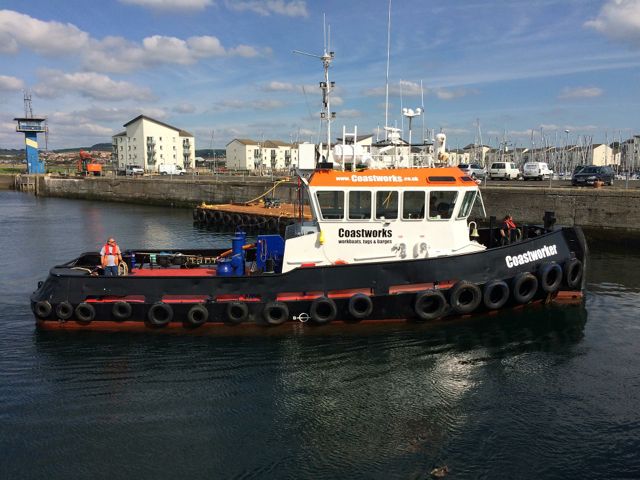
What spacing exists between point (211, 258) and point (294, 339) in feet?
11.6

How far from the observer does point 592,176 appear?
24281mm

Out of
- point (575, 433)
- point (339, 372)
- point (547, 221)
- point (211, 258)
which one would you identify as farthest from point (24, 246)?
point (575, 433)

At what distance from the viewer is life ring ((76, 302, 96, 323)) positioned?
9555 mm

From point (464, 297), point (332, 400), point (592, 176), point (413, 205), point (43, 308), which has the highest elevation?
point (592, 176)

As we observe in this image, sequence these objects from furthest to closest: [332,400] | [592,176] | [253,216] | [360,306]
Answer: [253,216] → [592,176] → [360,306] → [332,400]

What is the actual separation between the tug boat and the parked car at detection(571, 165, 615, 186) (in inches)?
688

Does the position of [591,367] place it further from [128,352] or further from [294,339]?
[128,352]

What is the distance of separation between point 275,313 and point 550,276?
586 cm

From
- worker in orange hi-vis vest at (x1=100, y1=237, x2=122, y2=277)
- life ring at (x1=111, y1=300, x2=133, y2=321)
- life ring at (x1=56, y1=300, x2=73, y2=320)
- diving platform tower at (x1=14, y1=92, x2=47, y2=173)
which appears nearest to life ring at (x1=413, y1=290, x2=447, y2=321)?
life ring at (x1=111, y1=300, x2=133, y2=321)

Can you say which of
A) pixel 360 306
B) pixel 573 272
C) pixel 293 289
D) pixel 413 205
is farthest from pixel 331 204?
pixel 573 272

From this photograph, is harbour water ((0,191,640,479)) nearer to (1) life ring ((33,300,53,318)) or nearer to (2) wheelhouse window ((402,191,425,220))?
(1) life ring ((33,300,53,318))

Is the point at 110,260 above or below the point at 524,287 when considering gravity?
above

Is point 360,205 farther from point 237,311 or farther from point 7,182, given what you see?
point 7,182

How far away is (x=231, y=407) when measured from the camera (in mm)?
6844
